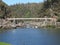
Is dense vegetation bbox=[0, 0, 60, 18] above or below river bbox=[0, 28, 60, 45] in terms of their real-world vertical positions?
below

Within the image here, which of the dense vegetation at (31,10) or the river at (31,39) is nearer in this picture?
the river at (31,39)

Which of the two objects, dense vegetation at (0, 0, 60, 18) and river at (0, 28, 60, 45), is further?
dense vegetation at (0, 0, 60, 18)

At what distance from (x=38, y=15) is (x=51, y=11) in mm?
20959

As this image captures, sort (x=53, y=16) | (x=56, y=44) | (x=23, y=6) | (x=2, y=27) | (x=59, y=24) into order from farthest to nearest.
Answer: (x=23, y=6) < (x=53, y=16) < (x=59, y=24) < (x=2, y=27) < (x=56, y=44)

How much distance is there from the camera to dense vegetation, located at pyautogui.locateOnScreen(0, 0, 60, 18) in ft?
472

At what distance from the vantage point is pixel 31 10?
183 meters

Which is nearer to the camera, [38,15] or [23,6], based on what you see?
[38,15]

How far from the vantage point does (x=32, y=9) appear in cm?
18725

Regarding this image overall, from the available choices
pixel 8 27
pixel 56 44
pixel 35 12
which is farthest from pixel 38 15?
pixel 56 44

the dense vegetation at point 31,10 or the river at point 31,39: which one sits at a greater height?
→ the river at point 31,39

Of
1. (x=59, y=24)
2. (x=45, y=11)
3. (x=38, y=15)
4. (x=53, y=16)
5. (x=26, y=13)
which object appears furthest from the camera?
(x=26, y=13)

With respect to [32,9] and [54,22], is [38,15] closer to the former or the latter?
[32,9]

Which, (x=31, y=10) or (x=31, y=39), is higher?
(x=31, y=39)

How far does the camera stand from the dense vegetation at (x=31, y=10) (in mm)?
143750
